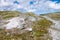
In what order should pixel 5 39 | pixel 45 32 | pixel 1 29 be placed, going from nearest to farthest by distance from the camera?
pixel 5 39 < pixel 1 29 < pixel 45 32

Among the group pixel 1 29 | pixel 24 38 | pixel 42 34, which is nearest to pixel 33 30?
pixel 42 34

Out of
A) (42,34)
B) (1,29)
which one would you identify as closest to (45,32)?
(42,34)

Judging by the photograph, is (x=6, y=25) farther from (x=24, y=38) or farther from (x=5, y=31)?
(x=24, y=38)

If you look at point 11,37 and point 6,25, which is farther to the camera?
point 6,25

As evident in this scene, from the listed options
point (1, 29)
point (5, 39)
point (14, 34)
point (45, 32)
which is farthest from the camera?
point (45, 32)

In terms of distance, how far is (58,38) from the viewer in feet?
135

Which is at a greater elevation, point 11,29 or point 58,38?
point 11,29

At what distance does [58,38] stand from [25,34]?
878 centimetres

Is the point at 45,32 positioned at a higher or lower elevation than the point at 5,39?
lower

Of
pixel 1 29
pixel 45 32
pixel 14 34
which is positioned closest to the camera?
pixel 14 34

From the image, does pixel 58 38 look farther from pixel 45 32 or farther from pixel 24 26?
pixel 24 26

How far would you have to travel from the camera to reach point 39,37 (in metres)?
38.7

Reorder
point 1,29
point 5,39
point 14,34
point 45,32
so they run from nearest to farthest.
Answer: point 5,39 → point 14,34 → point 1,29 → point 45,32

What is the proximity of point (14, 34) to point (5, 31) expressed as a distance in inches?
91.3
